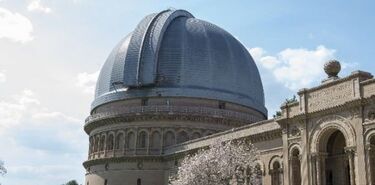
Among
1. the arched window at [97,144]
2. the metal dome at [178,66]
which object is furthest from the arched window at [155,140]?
the arched window at [97,144]

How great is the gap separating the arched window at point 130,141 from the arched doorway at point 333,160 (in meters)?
25.9

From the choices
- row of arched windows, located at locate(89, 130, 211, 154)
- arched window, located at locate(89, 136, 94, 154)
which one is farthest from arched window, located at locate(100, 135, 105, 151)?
arched window, located at locate(89, 136, 94, 154)

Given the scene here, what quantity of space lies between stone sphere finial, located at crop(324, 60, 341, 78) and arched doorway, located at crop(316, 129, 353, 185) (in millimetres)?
3748

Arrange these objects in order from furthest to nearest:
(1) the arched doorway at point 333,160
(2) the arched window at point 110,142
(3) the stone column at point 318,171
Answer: (2) the arched window at point 110,142, (1) the arched doorway at point 333,160, (3) the stone column at point 318,171

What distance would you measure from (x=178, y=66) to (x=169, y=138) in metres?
8.26

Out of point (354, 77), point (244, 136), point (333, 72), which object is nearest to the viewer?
point (354, 77)

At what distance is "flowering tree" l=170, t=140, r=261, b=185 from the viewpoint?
39.5 m

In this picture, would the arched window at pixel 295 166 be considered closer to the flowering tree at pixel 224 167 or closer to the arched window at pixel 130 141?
the flowering tree at pixel 224 167

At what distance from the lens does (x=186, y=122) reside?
56875 mm

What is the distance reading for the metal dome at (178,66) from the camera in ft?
194

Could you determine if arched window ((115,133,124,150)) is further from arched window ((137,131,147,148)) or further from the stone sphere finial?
the stone sphere finial

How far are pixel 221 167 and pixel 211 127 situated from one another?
17.8 meters

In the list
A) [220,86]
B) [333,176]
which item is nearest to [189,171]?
[333,176]

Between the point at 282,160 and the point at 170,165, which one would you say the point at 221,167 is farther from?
the point at 170,165
